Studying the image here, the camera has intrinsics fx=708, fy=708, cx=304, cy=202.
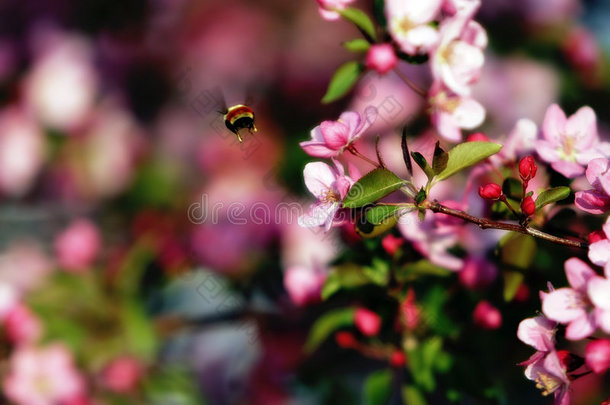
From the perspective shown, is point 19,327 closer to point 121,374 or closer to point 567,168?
point 121,374

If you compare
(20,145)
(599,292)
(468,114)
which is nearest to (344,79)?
(468,114)

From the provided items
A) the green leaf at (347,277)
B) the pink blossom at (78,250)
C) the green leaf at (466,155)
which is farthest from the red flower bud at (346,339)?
the pink blossom at (78,250)

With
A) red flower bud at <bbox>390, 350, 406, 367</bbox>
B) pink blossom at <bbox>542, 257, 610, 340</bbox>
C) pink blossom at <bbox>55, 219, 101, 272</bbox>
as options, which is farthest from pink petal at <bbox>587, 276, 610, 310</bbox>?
pink blossom at <bbox>55, 219, 101, 272</bbox>

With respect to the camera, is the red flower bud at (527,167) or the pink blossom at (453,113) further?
the pink blossom at (453,113)

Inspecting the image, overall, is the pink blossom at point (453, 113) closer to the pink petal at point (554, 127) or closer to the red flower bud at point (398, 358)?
the pink petal at point (554, 127)

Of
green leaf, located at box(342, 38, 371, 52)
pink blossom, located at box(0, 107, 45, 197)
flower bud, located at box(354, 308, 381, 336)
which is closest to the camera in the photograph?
green leaf, located at box(342, 38, 371, 52)

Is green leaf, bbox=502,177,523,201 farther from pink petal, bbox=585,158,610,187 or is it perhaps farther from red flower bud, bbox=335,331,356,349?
red flower bud, bbox=335,331,356,349
